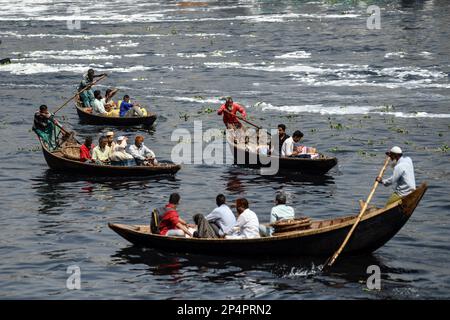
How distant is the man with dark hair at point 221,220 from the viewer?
76.9 feet

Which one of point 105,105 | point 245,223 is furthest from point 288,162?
point 105,105

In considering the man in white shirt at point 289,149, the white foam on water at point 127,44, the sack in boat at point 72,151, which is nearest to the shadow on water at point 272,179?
the man in white shirt at point 289,149

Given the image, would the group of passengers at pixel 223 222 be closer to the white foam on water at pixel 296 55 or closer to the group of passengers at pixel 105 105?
the group of passengers at pixel 105 105

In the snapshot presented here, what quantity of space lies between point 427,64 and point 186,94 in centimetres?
1618

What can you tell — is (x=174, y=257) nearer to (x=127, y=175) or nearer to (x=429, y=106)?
(x=127, y=175)

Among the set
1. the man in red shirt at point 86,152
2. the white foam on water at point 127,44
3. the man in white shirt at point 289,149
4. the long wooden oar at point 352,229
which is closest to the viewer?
the long wooden oar at point 352,229

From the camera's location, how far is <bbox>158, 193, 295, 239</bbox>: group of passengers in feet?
75.6

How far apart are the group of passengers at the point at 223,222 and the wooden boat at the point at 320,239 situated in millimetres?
279

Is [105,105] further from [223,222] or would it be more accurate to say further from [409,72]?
[409,72]

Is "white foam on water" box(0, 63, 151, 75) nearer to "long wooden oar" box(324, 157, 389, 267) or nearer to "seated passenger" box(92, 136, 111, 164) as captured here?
"seated passenger" box(92, 136, 111, 164)

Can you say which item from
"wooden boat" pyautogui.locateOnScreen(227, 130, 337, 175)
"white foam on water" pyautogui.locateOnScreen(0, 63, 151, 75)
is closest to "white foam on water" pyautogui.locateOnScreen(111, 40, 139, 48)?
"white foam on water" pyautogui.locateOnScreen(0, 63, 151, 75)

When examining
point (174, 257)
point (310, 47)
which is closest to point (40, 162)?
point (174, 257)

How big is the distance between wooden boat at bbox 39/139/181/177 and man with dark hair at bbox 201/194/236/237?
8.99 m
